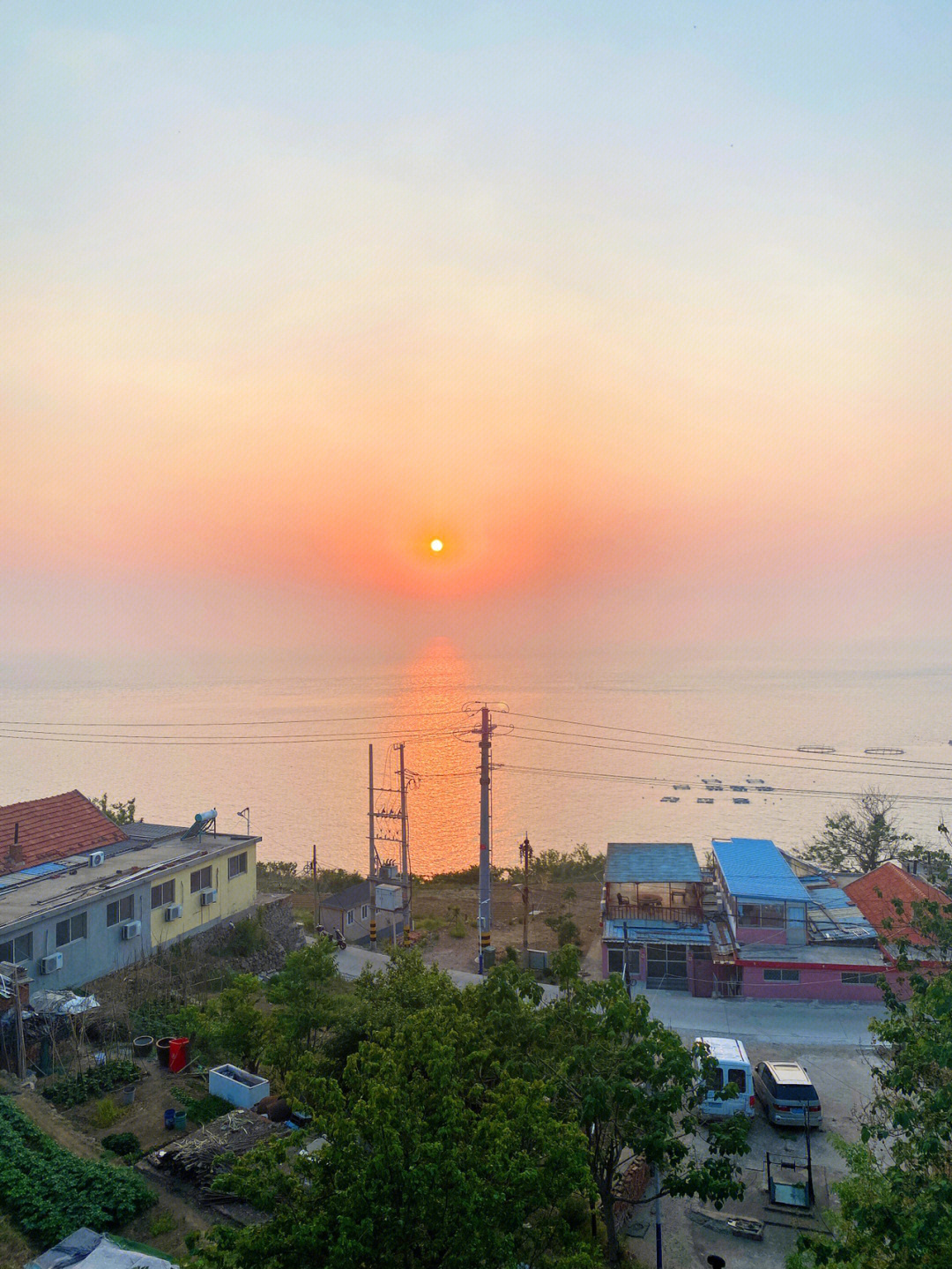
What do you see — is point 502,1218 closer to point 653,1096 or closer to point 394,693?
point 653,1096

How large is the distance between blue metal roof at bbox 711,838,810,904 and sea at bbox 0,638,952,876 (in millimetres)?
9942

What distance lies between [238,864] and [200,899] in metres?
2.28

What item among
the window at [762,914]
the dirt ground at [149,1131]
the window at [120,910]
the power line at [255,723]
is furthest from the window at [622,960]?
the power line at [255,723]

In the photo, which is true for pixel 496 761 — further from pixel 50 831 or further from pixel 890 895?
pixel 50 831

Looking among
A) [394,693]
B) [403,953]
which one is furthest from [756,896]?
[394,693]

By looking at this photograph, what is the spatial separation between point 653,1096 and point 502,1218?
4.22 m

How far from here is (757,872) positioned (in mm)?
28984

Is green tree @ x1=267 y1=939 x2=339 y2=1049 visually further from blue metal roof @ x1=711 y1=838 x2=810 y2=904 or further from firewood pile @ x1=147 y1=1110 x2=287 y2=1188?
blue metal roof @ x1=711 y1=838 x2=810 y2=904

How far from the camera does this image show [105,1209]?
13234mm

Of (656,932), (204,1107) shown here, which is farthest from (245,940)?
(656,932)

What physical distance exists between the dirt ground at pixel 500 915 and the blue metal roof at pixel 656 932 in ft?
12.8

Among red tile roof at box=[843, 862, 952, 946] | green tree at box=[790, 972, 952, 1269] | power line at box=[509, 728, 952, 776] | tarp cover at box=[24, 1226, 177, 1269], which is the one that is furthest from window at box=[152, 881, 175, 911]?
power line at box=[509, 728, 952, 776]

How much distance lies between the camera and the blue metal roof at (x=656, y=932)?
2680cm

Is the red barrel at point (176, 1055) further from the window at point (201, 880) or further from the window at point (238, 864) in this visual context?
the window at point (238, 864)
